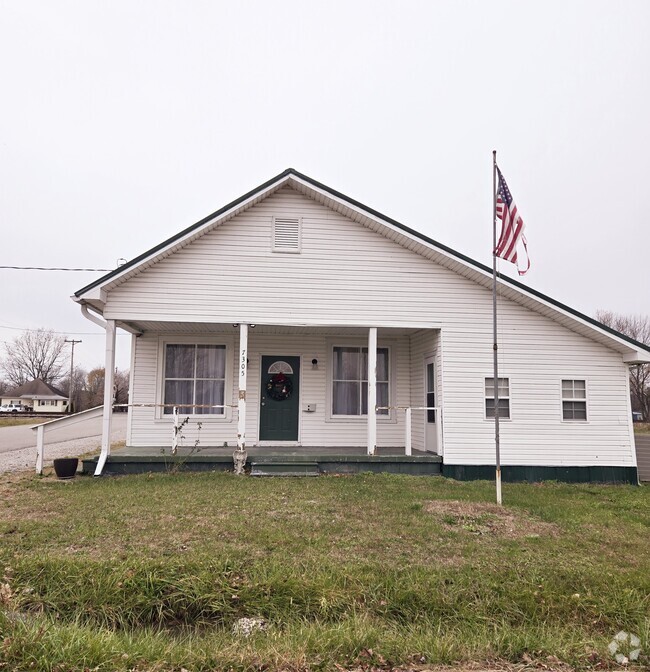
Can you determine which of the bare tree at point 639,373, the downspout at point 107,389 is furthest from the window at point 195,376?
the bare tree at point 639,373

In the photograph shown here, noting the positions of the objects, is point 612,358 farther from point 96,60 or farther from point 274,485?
point 96,60

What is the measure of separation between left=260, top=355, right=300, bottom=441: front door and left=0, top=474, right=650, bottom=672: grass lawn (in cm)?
476

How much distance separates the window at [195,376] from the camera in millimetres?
12297

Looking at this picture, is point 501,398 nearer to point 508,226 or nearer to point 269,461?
point 508,226

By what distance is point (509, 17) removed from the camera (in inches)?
466

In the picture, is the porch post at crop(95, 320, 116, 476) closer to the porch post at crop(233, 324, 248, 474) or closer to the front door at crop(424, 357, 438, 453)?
the porch post at crop(233, 324, 248, 474)

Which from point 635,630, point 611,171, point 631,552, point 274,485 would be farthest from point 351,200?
point 611,171

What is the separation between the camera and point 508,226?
8.32 metres

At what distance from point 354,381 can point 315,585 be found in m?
8.51

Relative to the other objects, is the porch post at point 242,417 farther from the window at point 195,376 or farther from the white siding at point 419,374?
the white siding at point 419,374

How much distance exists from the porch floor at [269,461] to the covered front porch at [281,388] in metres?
0.69

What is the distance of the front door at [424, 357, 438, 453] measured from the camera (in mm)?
11664

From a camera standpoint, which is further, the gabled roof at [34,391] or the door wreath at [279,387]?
the gabled roof at [34,391]

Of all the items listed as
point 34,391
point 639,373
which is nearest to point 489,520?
point 639,373
